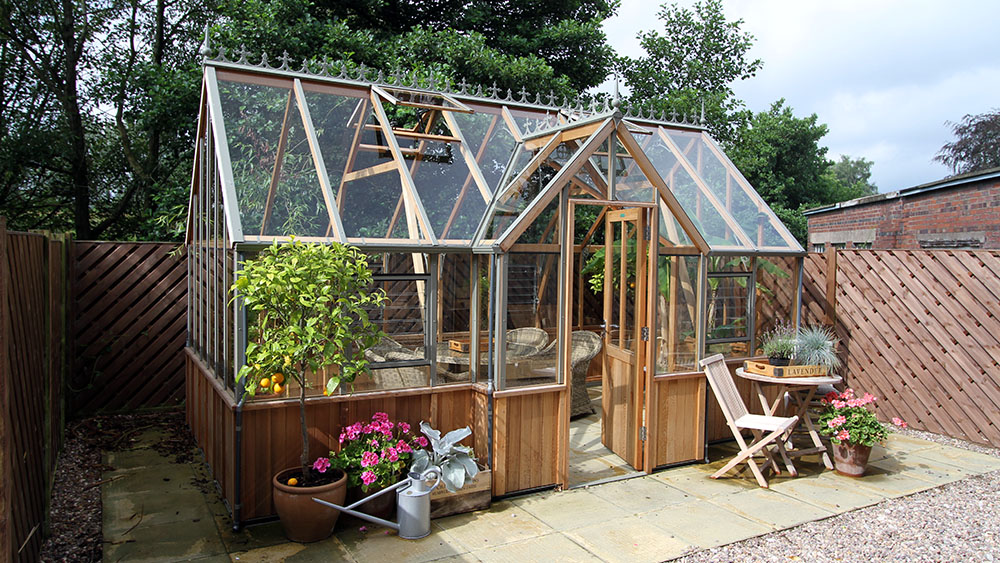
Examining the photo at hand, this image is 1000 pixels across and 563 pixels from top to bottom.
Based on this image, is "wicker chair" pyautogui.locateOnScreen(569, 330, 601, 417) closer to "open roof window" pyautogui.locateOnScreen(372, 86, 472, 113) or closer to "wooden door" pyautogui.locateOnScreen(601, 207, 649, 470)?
"wooden door" pyautogui.locateOnScreen(601, 207, 649, 470)

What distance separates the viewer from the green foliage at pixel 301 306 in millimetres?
4020

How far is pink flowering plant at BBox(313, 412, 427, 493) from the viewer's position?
442 cm

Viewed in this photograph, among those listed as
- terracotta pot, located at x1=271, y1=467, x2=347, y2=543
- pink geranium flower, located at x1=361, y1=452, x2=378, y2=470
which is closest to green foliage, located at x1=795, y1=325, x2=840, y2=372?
pink geranium flower, located at x1=361, y1=452, x2=378, y2=470

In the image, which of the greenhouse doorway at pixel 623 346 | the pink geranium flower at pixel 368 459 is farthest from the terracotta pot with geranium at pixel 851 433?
the pink geranium flower at pixel 368 459

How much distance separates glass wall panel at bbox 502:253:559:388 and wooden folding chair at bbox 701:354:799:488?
5.07 ft

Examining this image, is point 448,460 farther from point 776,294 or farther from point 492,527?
point 776,294

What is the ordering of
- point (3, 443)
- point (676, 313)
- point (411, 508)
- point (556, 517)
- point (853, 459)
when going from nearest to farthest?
point (3, 443) → point (411, 508) → point (556, 517) → point (853, 459) → point (676, 313)

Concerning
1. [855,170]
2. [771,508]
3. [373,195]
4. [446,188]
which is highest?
[855,170]

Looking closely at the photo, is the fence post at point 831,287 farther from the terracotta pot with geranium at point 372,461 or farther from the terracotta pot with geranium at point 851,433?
the terracotta pot with geranium at point 372,461

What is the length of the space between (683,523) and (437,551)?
5.97ft

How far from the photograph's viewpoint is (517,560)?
4016 millimetres

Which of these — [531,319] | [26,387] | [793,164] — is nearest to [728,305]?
[531,319]

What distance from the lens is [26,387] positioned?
3.84 meters

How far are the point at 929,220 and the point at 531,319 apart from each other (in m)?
8.66
